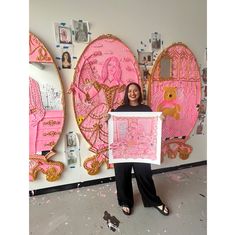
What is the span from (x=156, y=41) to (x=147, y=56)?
19cm

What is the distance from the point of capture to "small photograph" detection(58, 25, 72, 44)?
2012 mm

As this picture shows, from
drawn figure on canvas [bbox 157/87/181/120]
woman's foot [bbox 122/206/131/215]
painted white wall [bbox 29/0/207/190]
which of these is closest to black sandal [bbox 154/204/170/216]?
woman's foot [bbox 122/206/131/215]

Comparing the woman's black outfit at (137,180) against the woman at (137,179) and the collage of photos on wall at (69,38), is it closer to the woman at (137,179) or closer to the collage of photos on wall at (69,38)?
the woman at (137,179)

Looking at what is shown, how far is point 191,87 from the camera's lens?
2664 mm

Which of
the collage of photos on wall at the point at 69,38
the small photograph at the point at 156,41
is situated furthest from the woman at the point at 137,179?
the small photograph at the point at 156,41

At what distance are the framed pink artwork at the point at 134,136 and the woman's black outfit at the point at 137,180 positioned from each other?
47mm

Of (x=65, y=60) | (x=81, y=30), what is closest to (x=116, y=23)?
(x=81, y=30)

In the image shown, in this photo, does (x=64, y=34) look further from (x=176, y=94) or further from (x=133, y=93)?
(x=176, y=94)

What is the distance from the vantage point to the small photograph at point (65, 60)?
204 centimetres

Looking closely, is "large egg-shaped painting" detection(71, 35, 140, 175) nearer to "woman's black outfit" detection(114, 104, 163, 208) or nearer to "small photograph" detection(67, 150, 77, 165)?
"small photograph" detection(67, 150, 77, 165)

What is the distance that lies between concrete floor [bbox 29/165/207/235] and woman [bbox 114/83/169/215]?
6cm
